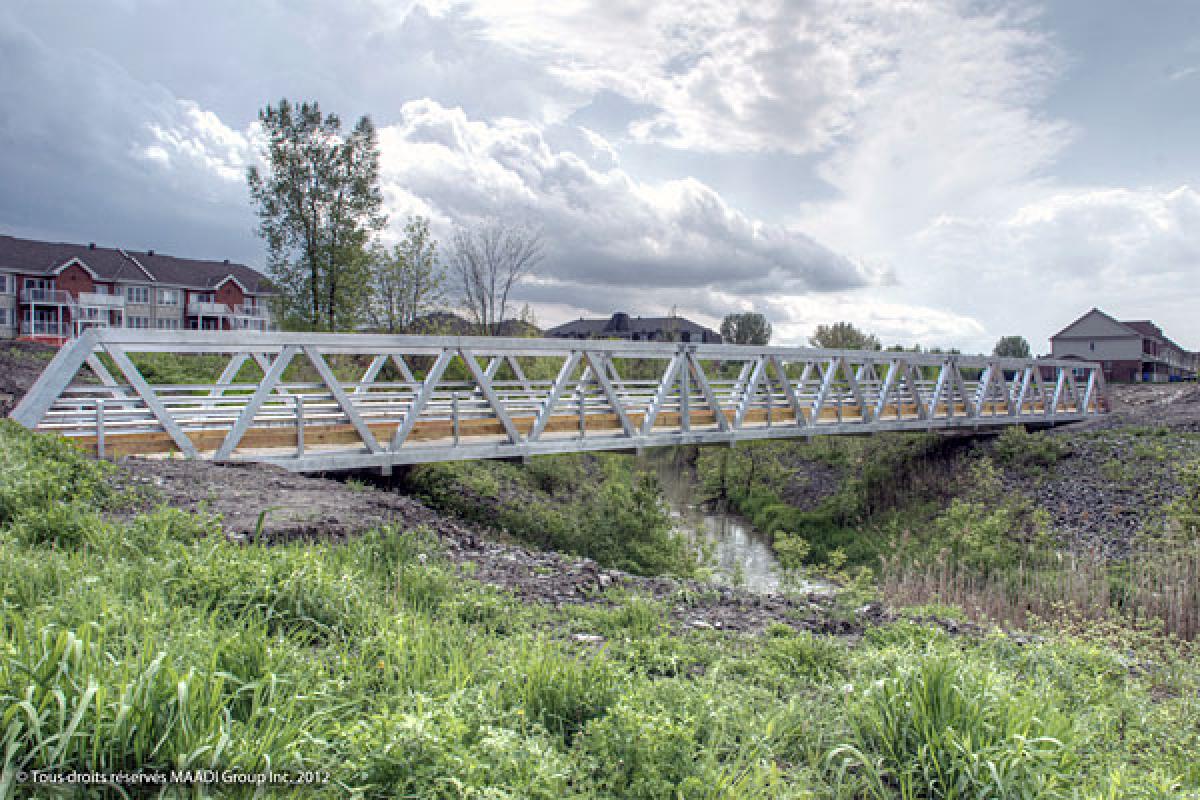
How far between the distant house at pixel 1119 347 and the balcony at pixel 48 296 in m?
87.8

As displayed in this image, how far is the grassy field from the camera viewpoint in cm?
313

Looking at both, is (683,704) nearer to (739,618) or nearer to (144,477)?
(739,618)

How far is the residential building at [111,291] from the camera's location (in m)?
53.9

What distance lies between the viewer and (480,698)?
3.74 metres

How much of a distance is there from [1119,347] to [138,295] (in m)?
89.1

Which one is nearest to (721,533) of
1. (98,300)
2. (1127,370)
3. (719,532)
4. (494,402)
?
(719,532)

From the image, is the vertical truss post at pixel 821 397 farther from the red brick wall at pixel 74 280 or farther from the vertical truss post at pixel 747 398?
the red brick wall at pixel 74 280

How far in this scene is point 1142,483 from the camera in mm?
19062

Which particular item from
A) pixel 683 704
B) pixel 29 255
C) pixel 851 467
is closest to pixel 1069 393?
pixel 851 467

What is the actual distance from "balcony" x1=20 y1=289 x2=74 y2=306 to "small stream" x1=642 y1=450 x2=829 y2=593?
48676mm

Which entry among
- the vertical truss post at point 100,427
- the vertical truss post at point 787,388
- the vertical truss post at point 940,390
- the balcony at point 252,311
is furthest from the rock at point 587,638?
the balcony at point 252,311

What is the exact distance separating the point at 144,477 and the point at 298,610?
17.1 feet

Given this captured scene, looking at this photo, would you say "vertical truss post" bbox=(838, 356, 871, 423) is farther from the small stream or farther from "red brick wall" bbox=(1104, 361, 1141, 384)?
"red brick wall" bbox=(1104, 361, 1141, 384)

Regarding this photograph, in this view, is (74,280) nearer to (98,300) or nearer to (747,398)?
(98,300)
